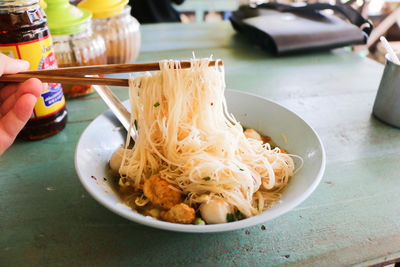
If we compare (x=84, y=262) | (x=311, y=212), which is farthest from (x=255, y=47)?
(x=84, y=262)

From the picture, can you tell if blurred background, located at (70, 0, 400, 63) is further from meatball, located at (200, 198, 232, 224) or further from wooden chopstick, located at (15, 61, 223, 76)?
meatball, located at (200, 198, 232, 224)

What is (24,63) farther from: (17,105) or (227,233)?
(227,233)

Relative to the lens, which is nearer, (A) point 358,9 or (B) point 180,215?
(B) point 180,215

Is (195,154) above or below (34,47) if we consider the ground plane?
below

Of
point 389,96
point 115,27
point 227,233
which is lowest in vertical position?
point 227,233

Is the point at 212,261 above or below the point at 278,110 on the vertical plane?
below

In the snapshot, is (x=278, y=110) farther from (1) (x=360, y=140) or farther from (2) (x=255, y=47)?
(2) (x=255, y=47)

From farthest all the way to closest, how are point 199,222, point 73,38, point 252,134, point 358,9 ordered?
1. point 358,9
2. point 73,38
3. point 252,134
4. point 199,222

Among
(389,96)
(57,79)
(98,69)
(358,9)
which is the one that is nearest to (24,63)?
(57,79)

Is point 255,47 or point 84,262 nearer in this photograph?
point 84,262
